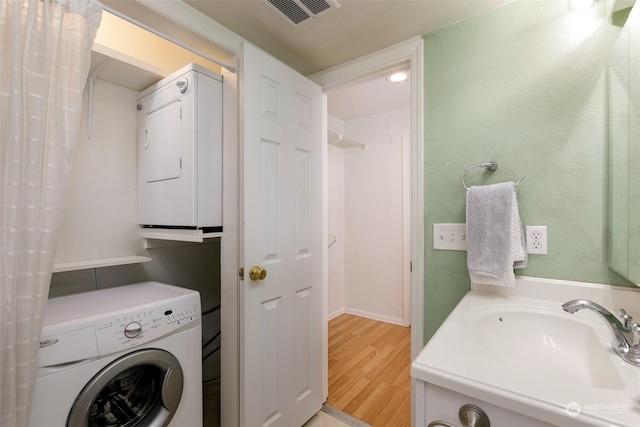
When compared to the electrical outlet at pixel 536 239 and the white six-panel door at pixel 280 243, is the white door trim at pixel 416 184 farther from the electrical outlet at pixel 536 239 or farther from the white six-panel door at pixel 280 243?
the white six-panel door at pixel 280 243

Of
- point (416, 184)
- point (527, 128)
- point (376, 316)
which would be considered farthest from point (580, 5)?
point (376, 316)

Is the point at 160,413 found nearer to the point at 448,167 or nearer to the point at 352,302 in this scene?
the point at 448,167

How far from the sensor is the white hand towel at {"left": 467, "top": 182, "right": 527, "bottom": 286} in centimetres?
115

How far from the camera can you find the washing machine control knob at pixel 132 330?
1.05m

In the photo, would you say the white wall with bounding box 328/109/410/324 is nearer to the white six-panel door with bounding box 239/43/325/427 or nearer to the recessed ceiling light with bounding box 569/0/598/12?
the white six-panel door with bounding box 239/43/325/427

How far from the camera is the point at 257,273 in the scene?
1.33 metres

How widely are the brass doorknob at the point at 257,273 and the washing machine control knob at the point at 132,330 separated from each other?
0.46 metres

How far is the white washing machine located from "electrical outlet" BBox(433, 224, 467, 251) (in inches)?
48.0

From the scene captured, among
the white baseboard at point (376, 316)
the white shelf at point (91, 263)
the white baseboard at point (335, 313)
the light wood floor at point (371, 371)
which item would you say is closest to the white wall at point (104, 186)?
the white shelf at point (91, 263)

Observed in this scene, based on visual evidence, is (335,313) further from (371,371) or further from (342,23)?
(342,23)

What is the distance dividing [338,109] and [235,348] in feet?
8.33

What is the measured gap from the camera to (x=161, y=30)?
1.31 meters

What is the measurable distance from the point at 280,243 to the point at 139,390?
2.87ft

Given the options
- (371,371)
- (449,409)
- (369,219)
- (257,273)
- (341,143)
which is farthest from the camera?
(369,219)
